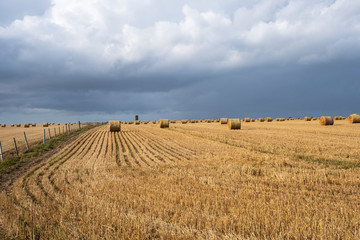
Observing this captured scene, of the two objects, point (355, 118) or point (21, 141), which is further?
point (355, 118)

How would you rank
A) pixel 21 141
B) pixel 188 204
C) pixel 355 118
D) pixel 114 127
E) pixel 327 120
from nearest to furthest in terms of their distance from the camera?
pixel 188 204 → pixel 21 141 → pixel 327 120 → pixel 114 127 → pixel 355 118

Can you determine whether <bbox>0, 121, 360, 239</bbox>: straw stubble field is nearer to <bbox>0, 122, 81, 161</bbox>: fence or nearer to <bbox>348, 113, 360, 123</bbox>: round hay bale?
<bbox>0, 122, 81, 161</bbox>: fence

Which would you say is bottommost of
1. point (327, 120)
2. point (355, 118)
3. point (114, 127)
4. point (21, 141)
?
point (21, 141)

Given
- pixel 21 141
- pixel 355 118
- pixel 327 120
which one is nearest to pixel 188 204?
pixel 21 141

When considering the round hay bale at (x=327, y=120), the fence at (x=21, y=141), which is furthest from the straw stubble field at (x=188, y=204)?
the round hay bale at (x=327, y=120)

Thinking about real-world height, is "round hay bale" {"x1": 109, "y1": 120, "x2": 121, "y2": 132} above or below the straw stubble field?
above

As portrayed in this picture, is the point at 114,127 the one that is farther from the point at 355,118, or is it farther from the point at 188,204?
the point at 355,118

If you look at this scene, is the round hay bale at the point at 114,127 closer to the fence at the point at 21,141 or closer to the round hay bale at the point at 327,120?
the fence at the point at 21,141

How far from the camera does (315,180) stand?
835 cm

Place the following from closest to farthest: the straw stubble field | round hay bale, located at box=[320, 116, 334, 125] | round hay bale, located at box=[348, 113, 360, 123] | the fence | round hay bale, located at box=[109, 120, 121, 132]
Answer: the straw stubble field, the fence, round hay bale, located at box=[320, 116, 334, 125], round hay bale, located at box=[109, 120, 121, 132], round hay bale, located at box=[348, 113, 360, 123]

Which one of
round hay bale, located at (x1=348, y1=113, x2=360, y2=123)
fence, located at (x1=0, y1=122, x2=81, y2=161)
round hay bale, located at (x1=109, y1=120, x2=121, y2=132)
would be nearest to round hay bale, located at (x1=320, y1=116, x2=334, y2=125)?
round hay bale, located at (x1=348, y1=113, x2=360, y2=123)

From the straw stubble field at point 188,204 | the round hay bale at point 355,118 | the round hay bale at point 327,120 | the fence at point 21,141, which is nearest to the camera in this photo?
the straw stubble field at point 188,204

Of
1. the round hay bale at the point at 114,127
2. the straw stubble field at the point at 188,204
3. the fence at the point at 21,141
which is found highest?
the round hay bale at the point at 114,127

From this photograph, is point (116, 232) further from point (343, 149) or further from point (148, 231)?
point (343, 149)
